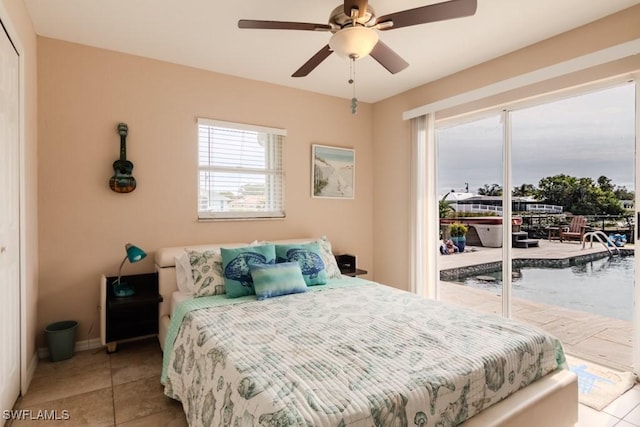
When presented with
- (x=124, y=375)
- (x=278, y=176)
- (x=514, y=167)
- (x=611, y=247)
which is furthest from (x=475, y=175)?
(x=124, y=375)

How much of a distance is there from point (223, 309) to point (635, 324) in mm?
2856

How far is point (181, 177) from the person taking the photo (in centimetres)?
335

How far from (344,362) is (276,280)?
3.86 feet

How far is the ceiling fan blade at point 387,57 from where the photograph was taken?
7.39ft

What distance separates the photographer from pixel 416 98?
156 inches

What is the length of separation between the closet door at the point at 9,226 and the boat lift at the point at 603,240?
402 centimetres

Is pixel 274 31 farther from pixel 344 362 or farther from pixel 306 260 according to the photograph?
pixel 344 362

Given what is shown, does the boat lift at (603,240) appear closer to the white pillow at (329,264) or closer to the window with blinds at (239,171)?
the white pillow at (329,264)

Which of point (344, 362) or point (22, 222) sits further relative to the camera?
point (22, 222)

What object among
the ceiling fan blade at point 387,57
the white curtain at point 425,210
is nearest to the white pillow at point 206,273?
the ceiling fan blade at point 387,57

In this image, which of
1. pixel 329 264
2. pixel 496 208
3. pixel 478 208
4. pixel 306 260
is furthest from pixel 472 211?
pixel 306 260

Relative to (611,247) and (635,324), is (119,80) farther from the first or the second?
(635,324)

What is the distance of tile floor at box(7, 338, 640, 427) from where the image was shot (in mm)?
2029

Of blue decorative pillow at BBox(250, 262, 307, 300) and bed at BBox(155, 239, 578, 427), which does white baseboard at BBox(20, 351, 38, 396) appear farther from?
blue decorative pillow at BBox(250, 262, 307, 300)
